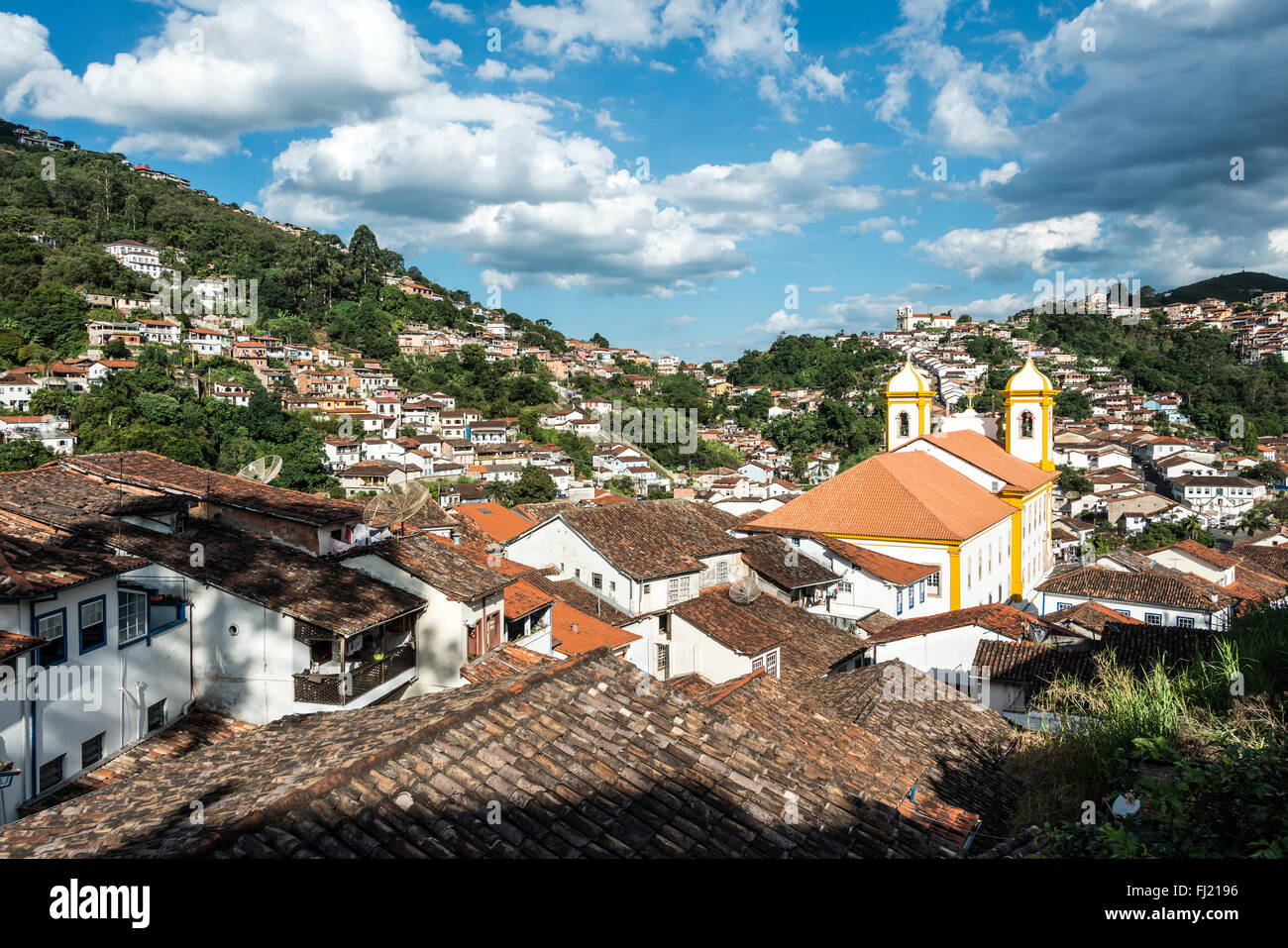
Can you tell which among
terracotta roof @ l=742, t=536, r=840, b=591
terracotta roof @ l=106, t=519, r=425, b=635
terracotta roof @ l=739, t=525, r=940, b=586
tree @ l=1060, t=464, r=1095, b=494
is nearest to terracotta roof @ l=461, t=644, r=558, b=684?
terracotta roof @ l=106, t=519, r=425, b=635

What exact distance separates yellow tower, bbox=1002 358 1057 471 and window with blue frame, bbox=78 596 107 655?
39619 mm

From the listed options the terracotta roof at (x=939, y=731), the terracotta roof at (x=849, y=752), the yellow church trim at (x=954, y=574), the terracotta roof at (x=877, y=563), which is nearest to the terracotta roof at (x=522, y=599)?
the terracotta roof at (x=939, y=731)

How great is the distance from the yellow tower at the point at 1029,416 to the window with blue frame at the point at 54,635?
4012 centimetres

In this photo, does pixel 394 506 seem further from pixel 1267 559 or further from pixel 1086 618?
pixel 1267 559

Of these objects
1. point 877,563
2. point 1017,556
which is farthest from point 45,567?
point 1017,556

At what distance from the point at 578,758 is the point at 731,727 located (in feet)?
4.26

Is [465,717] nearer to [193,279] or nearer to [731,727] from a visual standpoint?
[731,727]

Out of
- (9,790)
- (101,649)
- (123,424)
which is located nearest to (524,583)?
(101,649)

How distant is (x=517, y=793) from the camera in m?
3.82

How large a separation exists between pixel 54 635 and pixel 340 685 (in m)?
3.51

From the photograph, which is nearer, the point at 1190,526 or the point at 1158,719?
the point at 1158,719

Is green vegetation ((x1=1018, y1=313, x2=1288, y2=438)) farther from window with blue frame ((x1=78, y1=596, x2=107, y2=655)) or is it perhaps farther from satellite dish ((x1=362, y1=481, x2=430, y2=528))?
window with blue frame ((x1=78, y1=596, x2=107, y2=655))
